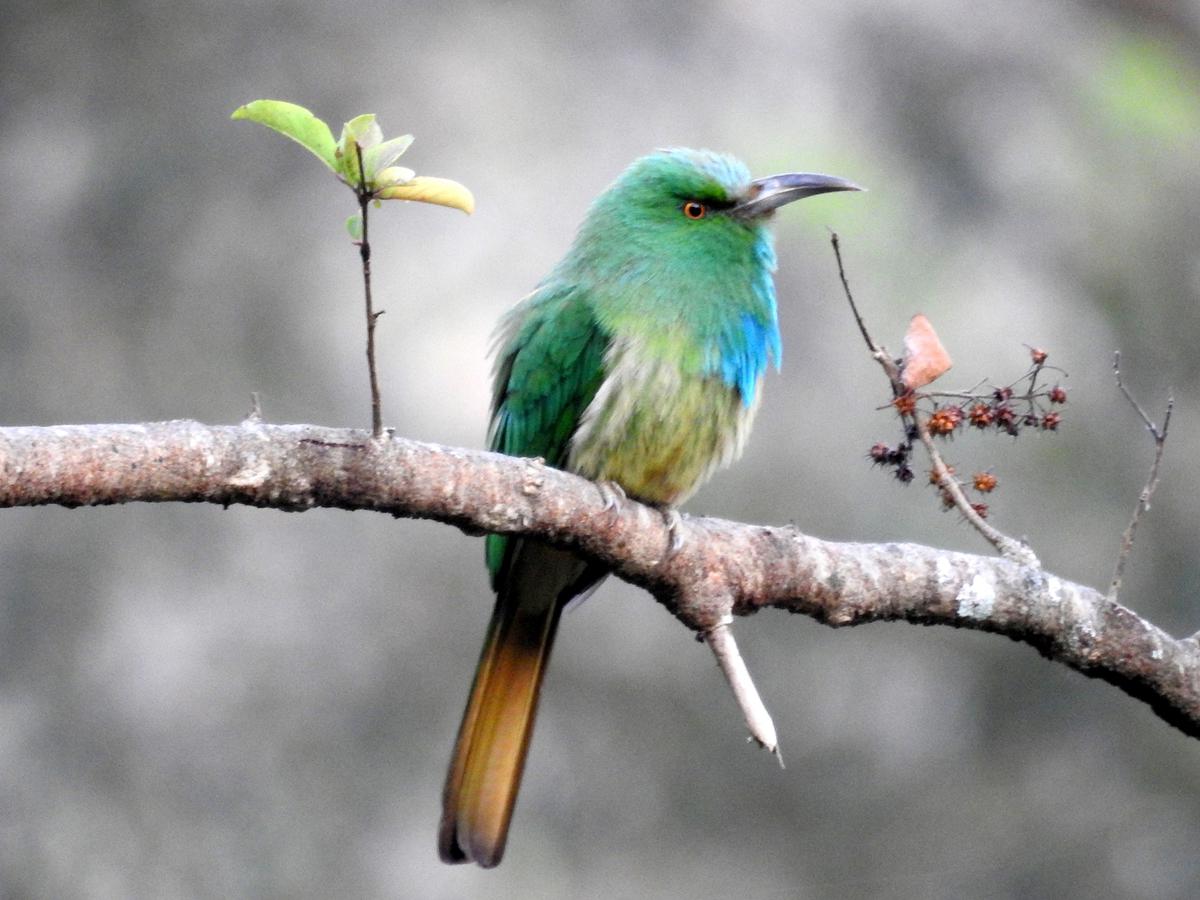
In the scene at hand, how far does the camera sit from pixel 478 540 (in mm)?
4820

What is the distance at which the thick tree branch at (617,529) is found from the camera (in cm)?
207

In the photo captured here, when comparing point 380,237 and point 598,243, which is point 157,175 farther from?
point 598,243

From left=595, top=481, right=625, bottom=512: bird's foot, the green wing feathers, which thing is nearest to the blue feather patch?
the green wing feathers

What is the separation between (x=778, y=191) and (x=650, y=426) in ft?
2.14

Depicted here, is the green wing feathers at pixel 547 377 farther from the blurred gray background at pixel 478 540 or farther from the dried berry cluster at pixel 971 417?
the blurred gray background at pixel 478 540

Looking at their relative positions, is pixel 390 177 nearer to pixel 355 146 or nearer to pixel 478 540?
pixel 355 146

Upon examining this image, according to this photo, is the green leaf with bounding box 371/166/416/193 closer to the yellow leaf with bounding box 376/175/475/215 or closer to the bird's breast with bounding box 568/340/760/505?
the yellow leaf with bounding box 376/175/475/215

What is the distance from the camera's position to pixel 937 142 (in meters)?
5.59

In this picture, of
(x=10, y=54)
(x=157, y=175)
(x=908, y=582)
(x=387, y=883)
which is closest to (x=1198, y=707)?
(x=908, y=582)

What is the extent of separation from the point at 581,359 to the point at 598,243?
1.10 ft

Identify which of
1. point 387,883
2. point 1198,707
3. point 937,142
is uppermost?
point 937,142

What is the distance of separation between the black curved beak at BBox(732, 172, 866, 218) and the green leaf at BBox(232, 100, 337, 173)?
1595mm

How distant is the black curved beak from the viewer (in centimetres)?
342

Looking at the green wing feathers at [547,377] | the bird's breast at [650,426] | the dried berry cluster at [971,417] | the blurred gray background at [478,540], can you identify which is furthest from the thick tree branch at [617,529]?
the blurred gray background at [478,540]
